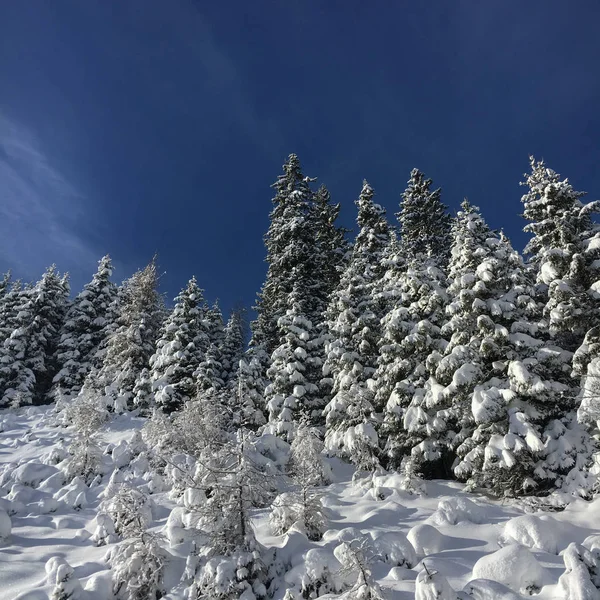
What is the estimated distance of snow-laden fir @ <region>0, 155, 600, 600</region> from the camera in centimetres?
884

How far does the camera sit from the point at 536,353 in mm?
14953

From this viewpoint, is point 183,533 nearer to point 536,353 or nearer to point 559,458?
point 559,458

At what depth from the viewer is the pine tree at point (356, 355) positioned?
675 inches

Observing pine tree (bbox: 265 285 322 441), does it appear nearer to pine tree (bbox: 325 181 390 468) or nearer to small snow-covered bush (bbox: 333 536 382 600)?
pine tree (bbox: 325 181 390 468)

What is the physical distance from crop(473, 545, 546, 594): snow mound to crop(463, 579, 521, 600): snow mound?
0.32m

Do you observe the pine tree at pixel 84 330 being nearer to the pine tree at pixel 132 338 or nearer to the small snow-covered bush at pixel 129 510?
the pine tree at pixel 132 338

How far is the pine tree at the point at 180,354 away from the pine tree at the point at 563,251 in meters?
19.5

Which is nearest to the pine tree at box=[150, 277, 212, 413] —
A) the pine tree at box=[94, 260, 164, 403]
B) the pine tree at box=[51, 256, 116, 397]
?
the pine tree at box=[94, 260, 164, 403]

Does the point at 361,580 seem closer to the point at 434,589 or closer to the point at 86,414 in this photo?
the point at 434,589

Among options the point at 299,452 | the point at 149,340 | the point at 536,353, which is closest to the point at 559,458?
the point at 536,353

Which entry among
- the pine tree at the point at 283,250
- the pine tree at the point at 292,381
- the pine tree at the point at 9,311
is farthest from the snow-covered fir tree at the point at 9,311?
the pine tree at the point at 292,381

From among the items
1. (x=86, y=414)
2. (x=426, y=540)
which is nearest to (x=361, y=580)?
(x=426, y=540)

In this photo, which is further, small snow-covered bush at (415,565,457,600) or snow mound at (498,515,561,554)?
snow mound at (498,515,561,554)

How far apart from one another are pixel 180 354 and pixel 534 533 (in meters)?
21.9
